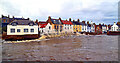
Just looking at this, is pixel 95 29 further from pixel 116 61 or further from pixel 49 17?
pixel 116 61

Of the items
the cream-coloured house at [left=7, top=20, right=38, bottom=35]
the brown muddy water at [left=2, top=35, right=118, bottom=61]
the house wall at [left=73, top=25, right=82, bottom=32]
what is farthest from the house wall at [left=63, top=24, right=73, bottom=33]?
the brown muddy water at [left=2, top=35, right=118, bottom=61]

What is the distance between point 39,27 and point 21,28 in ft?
92.9

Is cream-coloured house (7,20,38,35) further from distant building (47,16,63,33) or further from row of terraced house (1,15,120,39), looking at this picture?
distant building (47,16,63,33)

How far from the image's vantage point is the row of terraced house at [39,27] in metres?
43.3

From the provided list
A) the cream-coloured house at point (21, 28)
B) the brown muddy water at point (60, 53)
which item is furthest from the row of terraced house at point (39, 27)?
the brown muddy water at point (60, 53)

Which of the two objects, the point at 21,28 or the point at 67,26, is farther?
the point at 67,26

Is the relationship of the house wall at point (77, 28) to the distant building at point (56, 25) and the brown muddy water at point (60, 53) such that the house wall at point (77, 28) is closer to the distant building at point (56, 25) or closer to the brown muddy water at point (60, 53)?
the distant building at point (56, 25)

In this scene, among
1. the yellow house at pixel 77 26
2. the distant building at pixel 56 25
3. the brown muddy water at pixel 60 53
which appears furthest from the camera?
the yellow house at pixel 77 26

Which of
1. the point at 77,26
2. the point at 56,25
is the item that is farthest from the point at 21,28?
the point at 77,26

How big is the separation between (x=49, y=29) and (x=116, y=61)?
58.0 metres

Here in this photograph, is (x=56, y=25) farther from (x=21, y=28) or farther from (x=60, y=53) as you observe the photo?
(x=60, y=53)

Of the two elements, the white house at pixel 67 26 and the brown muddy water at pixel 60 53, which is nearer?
the brown muddy water at pixel 60 53

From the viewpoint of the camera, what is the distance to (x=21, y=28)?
145 ft

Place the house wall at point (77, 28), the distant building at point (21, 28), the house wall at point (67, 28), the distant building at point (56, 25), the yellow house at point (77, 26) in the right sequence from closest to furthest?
the distant building at point (21, 28) → the distant building at point (56, 25) → the house wall at point (67, 28) → the house wall at point (77, 28) → the yellow house at point (77, 26)
